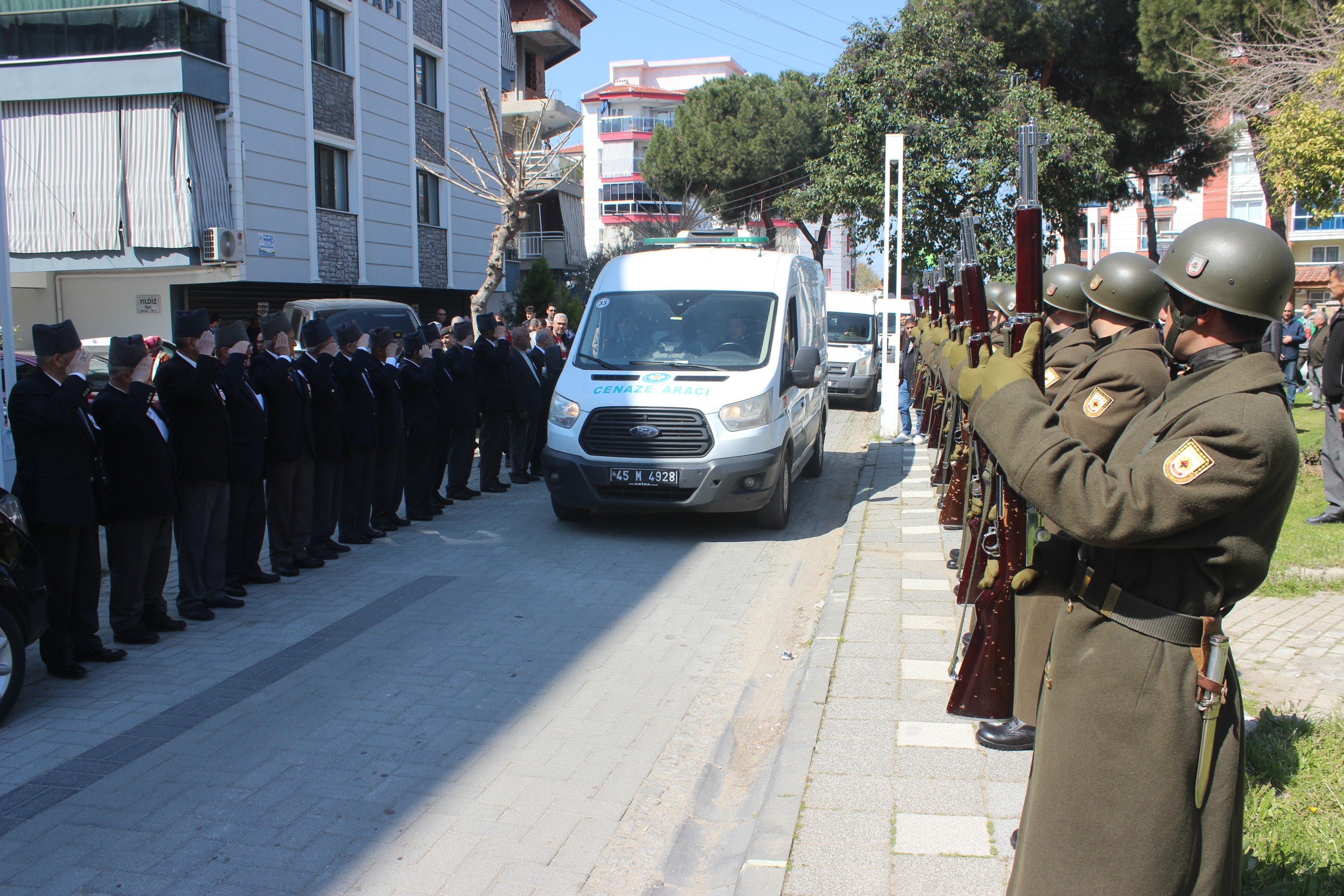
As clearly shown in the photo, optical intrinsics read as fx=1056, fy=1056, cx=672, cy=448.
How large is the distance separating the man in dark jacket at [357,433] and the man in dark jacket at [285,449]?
0.53 m

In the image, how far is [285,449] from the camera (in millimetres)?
7871

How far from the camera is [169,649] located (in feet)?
20.5

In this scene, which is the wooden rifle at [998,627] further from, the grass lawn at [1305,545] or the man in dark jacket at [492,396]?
the man in dark jacket at [492,396]

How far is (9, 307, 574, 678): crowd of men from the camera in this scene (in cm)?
571

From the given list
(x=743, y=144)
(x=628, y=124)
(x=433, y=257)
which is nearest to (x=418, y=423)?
(x=433, y=257)

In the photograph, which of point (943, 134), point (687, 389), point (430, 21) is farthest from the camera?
point (430, 21)

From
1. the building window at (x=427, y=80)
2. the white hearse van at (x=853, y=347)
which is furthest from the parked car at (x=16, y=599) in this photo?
the building window at (x=427, y=80)

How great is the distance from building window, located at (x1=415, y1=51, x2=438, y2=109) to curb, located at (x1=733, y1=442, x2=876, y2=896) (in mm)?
23601

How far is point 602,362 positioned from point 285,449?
3.16 metres

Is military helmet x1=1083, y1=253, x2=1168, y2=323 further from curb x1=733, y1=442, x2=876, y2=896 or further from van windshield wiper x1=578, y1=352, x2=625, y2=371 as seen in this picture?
van windshield wiper x1=578, y1=352, x2=625, y2=371

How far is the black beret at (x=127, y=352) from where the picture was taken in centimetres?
614

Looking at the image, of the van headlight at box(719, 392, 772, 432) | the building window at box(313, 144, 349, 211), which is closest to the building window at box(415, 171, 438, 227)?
the building window at box(313, 144, 349, 211)

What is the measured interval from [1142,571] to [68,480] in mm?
5447

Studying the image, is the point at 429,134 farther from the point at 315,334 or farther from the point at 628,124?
the point at 628,124
